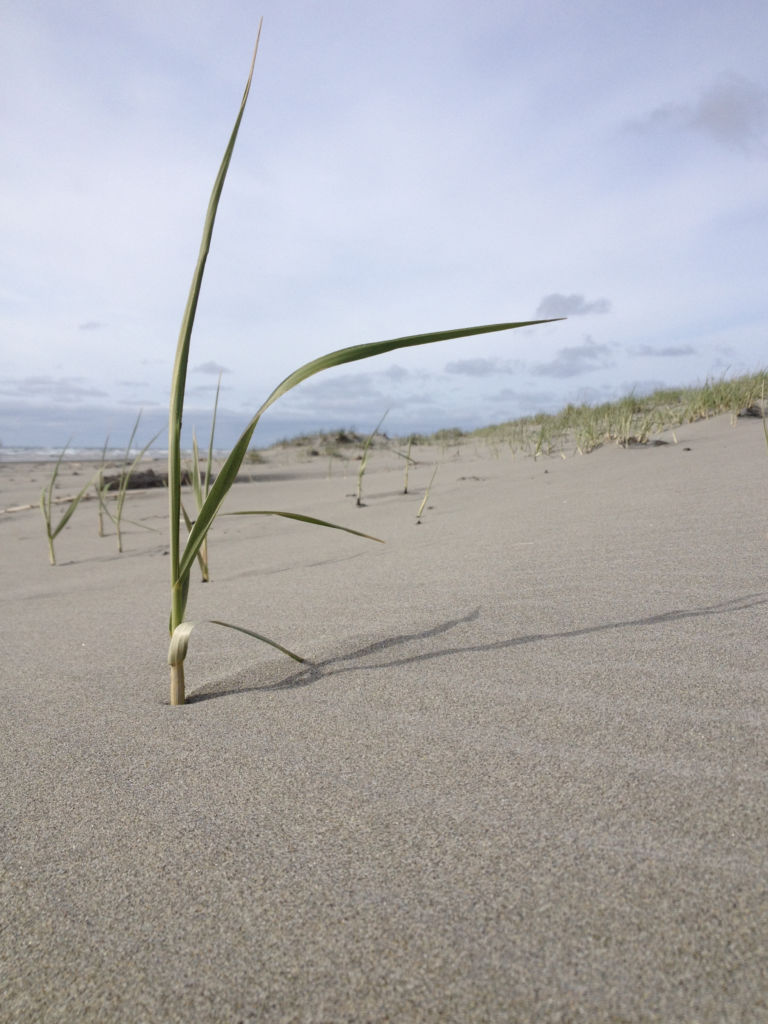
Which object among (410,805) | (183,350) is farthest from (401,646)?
(183,350)

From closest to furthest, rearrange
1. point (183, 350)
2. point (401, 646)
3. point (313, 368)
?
point (313, 368) → point (183, 350) → point (401, 646)

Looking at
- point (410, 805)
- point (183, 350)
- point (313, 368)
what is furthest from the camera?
point (183, 350)

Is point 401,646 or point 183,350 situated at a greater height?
point 183,350

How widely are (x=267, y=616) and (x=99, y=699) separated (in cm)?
46

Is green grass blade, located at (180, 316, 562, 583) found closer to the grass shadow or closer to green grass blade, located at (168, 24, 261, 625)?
green grass blade, located at (168, 24, 261, 625)

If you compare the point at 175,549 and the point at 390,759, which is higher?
the point at 175,549

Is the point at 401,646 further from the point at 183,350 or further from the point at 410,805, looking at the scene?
the point at 183,350

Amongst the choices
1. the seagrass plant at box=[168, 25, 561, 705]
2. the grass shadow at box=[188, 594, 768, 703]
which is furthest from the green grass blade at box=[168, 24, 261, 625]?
the grass shadow at box=[188, 594, 768, 703]

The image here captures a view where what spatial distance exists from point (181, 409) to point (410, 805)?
2.12ft

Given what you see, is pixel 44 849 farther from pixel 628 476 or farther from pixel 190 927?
pixel 628 476

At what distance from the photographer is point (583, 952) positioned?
50 centimetres

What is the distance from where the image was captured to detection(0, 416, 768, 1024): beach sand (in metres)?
0.50

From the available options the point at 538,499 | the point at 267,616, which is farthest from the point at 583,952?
the point at 538,499

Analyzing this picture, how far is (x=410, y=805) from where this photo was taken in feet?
2.29
